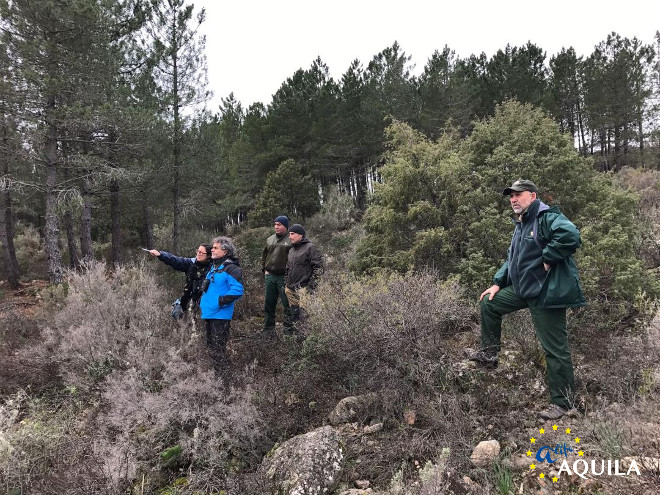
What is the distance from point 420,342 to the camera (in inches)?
136

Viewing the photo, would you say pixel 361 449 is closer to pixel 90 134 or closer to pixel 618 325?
pixel 618 325

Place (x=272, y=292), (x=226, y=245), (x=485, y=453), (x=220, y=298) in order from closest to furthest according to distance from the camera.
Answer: (x=485, y=453) < (x=220, y=298) < (x=226, y=245) < (x=272, y=292)

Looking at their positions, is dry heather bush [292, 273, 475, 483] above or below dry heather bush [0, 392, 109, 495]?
above

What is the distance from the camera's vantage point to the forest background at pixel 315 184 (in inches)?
156

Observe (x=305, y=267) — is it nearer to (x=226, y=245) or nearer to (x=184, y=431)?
(x=226, y=245)

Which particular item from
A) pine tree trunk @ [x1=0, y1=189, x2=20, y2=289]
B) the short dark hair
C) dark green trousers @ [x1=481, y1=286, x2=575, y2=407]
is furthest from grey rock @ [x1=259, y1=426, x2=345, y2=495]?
pine tree trunk @ [x1=0, y1=189, x2=20, y2=289]

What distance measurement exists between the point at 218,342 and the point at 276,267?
1.77 meters

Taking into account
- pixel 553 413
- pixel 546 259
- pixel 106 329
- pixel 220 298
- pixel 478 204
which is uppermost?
pixel 478 204

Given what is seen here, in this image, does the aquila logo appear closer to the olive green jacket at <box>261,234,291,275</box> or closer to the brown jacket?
the brown jacket

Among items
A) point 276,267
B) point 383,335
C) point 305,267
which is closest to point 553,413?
point 383,335

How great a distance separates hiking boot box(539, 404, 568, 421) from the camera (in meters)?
2.92

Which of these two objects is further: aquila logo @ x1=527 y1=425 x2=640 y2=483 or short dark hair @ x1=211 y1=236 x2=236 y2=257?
short dark hair @ x1=211 y1=236 x2=236 y2=257

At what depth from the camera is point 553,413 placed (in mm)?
2928

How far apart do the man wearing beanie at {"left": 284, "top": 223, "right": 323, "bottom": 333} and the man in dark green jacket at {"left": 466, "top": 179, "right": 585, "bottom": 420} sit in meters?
2.69
